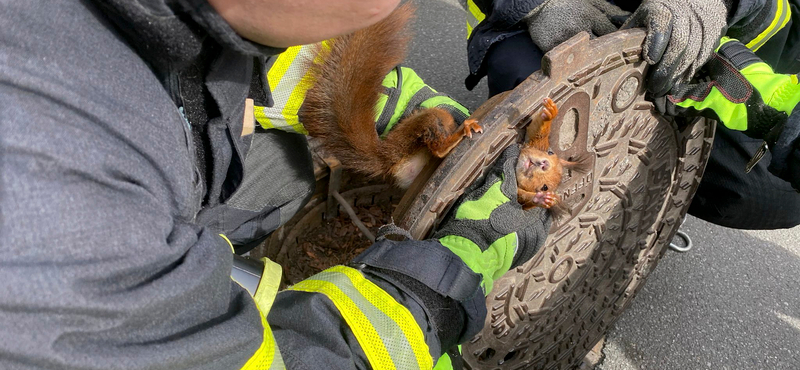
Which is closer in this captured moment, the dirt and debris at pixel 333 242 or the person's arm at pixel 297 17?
the person's arm at pixel 297 17

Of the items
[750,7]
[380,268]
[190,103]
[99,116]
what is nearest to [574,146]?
[380,268]

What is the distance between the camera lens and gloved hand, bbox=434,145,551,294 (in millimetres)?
1077

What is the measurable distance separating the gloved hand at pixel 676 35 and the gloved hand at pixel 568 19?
0.99 ft

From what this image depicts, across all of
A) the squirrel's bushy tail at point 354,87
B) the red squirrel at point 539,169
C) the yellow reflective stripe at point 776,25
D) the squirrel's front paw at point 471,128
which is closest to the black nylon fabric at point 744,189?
the yellow reflective stripe at point 776,25

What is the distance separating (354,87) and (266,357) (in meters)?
0.82

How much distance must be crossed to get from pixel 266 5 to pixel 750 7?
1577 mm

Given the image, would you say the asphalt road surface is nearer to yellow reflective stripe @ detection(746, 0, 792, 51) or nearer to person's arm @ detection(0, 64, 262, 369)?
yellow reflective stripe @ detection(746, 0, 792, 51)

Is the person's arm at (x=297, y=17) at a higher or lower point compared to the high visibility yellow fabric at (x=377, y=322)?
higher

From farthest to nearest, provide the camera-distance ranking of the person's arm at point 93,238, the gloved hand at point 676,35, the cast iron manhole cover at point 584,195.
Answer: the gloved hand at point 676,35 → the cast iron manhole cover at point 584,195 → the person's arm at point 93,238

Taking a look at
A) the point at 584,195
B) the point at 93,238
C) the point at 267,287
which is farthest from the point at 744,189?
the point at 93,238

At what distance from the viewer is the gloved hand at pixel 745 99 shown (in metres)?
1.23

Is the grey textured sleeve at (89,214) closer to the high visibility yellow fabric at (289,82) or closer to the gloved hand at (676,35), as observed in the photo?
the high visibility yellow fabric at (289,82)

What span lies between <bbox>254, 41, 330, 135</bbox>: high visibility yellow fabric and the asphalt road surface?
106 centimetres

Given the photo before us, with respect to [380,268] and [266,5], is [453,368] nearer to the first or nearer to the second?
[380,268]
